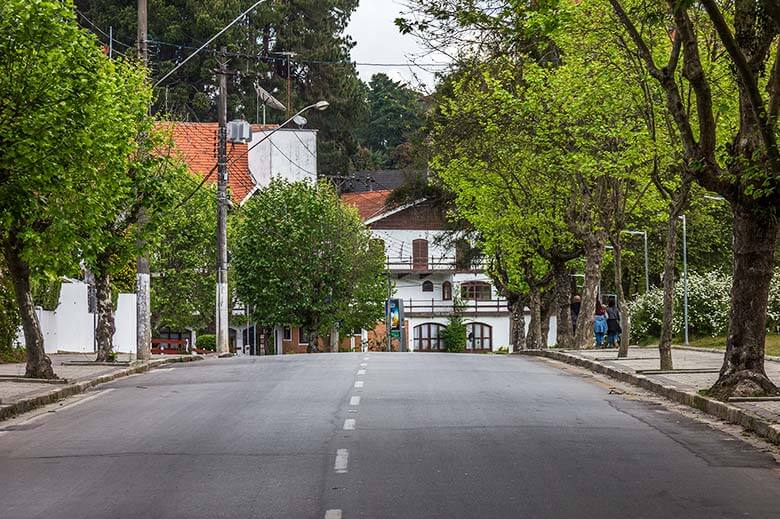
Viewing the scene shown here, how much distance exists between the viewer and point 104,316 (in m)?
31.9

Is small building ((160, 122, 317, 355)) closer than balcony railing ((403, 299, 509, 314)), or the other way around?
small building ((160, 122, 317, 355))

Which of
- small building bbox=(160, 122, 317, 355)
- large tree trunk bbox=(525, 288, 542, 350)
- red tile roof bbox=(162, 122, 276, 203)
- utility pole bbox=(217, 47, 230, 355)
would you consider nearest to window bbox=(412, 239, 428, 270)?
small building bbox=(160, 122, 317, 355)

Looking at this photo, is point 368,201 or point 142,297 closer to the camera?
point 142,297

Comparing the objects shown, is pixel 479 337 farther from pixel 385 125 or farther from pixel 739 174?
pixel 739 174

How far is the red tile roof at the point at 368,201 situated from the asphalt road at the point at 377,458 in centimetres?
6726

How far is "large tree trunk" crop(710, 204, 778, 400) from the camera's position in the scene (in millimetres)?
18828

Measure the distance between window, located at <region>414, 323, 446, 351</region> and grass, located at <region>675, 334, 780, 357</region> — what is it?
153 feet

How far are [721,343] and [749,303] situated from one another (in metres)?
22.6

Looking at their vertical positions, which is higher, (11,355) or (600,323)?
(600,323)

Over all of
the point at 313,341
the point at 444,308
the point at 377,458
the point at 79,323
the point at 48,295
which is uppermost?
the point at 48,295

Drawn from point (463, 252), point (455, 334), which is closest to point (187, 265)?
point (463, 252)

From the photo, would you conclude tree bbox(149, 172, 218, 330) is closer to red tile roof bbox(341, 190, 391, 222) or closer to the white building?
red tile roof bbox(341, 190, 391, 222)

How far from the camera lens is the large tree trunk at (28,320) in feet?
82.5

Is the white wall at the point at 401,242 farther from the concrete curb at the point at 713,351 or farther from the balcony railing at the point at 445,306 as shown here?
the concrete curb at the point at 713,351
